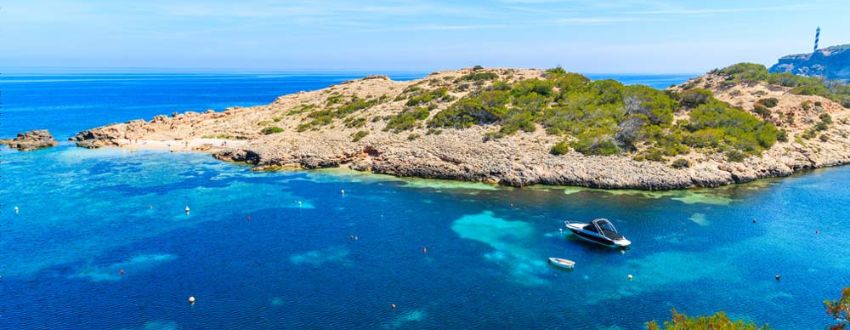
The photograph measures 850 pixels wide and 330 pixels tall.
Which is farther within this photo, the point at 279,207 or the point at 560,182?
the point at 560,182

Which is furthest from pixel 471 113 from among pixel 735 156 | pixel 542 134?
pixel 735 156

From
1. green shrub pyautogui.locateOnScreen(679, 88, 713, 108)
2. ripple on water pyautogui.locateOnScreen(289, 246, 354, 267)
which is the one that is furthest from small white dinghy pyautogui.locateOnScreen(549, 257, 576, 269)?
green shrub pyautogui.locateOnScreen(679, 88, 713, 108)

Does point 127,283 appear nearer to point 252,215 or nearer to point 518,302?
point 252,215

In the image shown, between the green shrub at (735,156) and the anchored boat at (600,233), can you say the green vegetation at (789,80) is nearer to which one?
the green shrub at (735,156)

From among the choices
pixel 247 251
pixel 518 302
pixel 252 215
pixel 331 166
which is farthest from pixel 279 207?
pixel 518 302

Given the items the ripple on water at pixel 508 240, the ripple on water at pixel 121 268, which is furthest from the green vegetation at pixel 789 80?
the ripple on water at pixel 121 268

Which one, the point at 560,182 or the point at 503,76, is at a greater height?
the point at 503,76

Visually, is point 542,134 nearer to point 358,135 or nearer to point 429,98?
point 429,98
